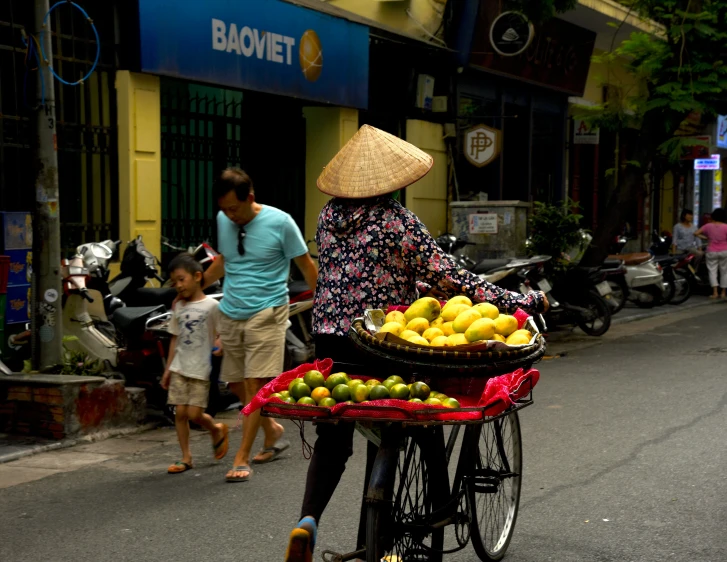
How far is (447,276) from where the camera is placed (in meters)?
4.02

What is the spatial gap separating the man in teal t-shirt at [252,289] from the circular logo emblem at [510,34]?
409 inches

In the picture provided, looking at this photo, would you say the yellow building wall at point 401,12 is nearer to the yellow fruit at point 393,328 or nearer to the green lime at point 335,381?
the yellow fruit at point 393,328

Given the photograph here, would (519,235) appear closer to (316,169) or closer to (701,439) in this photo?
(316,169)

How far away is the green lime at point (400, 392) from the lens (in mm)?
3539

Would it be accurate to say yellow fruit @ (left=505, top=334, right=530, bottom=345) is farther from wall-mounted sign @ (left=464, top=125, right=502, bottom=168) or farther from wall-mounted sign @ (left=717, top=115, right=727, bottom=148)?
wall-mounted sign @ (left=717, top=115, right=727, bottom=148)

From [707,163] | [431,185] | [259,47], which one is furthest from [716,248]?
[259,47]

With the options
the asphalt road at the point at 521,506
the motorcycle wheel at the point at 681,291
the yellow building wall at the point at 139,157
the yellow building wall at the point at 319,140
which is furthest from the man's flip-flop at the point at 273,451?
the motorcycle wheel at the point at 681,291

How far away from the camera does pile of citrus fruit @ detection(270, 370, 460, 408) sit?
354 cm

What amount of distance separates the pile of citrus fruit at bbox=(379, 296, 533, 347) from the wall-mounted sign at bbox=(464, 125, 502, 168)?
11870mm

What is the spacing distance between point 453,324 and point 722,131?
25.1 meters

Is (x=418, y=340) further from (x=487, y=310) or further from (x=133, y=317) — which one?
(x=133, y=317)

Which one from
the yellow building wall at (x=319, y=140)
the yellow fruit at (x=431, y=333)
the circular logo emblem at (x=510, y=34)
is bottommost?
the yellow fruit at (x=431, y=333)

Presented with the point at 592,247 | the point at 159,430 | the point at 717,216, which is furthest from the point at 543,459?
the point at 717,216

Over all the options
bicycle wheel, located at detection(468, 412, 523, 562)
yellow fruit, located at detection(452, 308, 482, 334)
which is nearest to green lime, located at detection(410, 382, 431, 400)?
yellow fruit, located at detection(452, 308, 482, 334)
